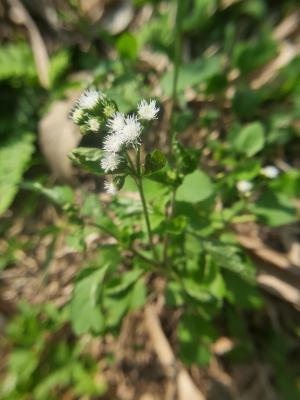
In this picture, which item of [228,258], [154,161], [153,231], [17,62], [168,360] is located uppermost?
[17,62]

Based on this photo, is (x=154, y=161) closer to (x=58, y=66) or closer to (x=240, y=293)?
(x=240, y=293)

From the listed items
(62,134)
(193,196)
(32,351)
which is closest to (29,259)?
(32,351)

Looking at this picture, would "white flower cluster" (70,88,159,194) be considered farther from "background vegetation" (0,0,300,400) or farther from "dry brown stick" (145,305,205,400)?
"dry brown stick" (145,305,205,400)

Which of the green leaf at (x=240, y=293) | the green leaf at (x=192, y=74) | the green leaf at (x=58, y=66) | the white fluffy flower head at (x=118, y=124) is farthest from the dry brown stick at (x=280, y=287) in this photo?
the green leaf at (x=58, y=66)

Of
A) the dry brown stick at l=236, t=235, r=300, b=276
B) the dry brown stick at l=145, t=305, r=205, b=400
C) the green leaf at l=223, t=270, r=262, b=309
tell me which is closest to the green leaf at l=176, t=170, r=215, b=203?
the green leaf at l=223, t=270, r=262, b=309

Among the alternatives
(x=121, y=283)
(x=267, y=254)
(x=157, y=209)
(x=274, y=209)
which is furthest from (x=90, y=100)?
(x=267, y=254)

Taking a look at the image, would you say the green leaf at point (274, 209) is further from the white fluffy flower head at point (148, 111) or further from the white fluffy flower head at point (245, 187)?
the white fluffy flower head at point (148, 111)
